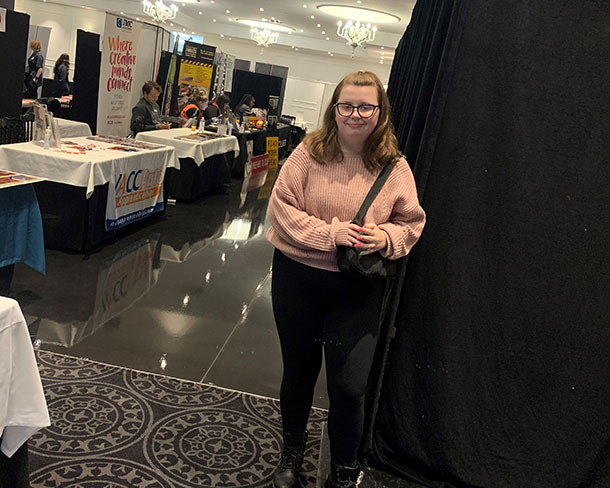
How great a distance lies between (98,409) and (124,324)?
912 mm

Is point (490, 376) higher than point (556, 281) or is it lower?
lower

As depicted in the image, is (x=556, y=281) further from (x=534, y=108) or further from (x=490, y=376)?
(x=534, y=108)

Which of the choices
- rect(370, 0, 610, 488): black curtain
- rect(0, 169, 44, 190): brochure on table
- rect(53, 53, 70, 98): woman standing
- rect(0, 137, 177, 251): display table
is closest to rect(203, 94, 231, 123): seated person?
rect(53, 53, 70, 98): woman standing

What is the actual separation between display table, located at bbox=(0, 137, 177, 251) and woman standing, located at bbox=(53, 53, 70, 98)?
22.4 ft

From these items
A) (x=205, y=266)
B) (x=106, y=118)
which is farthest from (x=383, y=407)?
(x=106, y=118)

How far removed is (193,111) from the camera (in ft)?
27.6

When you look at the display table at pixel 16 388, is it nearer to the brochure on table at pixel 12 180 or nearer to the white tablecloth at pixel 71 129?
the brochure on table at pixel 12 180

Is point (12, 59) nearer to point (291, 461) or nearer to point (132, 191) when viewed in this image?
point (132, 191)

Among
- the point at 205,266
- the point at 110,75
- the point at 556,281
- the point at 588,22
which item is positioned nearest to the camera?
the point at 588,22

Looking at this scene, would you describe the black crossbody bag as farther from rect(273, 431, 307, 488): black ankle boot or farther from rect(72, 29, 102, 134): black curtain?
rect(72, 29, 102, 134): black curtain

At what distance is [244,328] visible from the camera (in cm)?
344

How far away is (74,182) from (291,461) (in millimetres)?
2785

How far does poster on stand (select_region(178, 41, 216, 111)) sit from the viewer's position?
30.1ft

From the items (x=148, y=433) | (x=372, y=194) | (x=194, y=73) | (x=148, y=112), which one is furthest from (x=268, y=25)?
(x=372, y=194)
